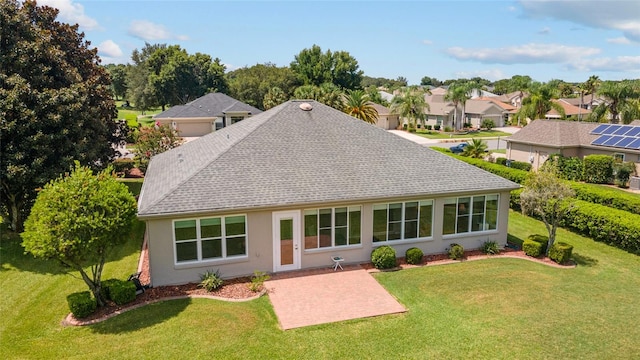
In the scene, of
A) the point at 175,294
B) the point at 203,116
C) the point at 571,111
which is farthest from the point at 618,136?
the point at 571,111

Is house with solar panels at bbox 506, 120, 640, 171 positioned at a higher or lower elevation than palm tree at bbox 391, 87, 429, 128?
lower

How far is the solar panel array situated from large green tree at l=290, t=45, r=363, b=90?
2173 inches

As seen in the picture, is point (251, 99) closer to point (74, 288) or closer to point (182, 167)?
point (182, 167)

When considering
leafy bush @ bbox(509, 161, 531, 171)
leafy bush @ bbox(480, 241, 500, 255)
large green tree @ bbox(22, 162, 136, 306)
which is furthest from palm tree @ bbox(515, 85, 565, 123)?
large green tree @ bbox(22, 162, 136, 306)

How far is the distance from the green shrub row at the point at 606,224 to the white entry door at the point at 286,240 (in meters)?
12.5

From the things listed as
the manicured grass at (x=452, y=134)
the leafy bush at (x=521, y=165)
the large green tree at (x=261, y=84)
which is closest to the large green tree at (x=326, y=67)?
the large green tree at (x=261, y=84)

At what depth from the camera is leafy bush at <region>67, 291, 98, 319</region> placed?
13375 millimetres

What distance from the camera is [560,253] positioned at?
18750mm

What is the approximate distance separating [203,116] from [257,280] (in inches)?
1870

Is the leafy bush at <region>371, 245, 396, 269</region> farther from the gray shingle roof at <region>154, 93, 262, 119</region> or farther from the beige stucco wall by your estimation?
the gray shingle roof at <region>154, 93, 262, 119</region>

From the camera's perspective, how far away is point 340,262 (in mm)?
17750

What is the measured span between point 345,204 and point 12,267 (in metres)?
13.5

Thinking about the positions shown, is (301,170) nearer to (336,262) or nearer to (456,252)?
(336,262)

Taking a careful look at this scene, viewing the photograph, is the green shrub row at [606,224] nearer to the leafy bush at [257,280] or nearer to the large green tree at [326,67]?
the leafy bush at [257,280]
